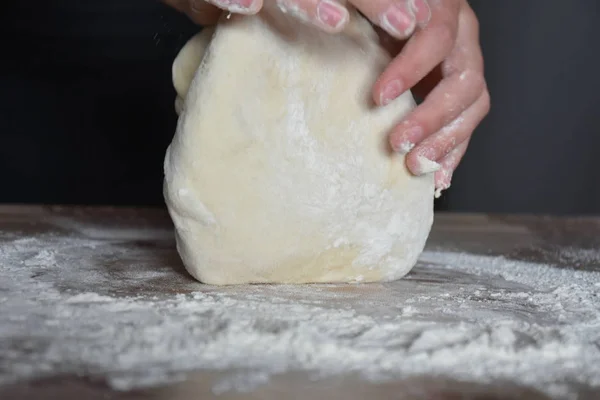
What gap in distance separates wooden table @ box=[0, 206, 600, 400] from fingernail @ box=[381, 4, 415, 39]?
389mm

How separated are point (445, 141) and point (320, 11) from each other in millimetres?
390

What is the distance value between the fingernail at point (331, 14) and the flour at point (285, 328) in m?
0.38

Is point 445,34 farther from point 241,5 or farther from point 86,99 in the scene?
point 86,99

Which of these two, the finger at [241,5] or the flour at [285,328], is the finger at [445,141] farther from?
the finger at [241,5]

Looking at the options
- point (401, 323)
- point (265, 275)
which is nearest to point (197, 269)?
point (265, 275)

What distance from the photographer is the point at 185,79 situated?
43.6 inches

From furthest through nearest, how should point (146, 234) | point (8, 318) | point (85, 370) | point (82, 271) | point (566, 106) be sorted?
point (566, 106), point (146, 234), point (82, 271), point (8, 318), point (85, 370)

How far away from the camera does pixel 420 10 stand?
3.39ft

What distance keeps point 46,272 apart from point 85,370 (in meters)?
0.48

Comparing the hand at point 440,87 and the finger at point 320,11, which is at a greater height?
the finger at point 320,11

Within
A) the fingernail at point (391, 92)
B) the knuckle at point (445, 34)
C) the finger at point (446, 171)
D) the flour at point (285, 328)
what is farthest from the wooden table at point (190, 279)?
the knuckle at point (445, 34)

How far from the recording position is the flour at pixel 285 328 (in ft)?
2.34

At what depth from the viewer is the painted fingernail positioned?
102 centimetres

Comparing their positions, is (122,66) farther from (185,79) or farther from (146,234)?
(185,79)
